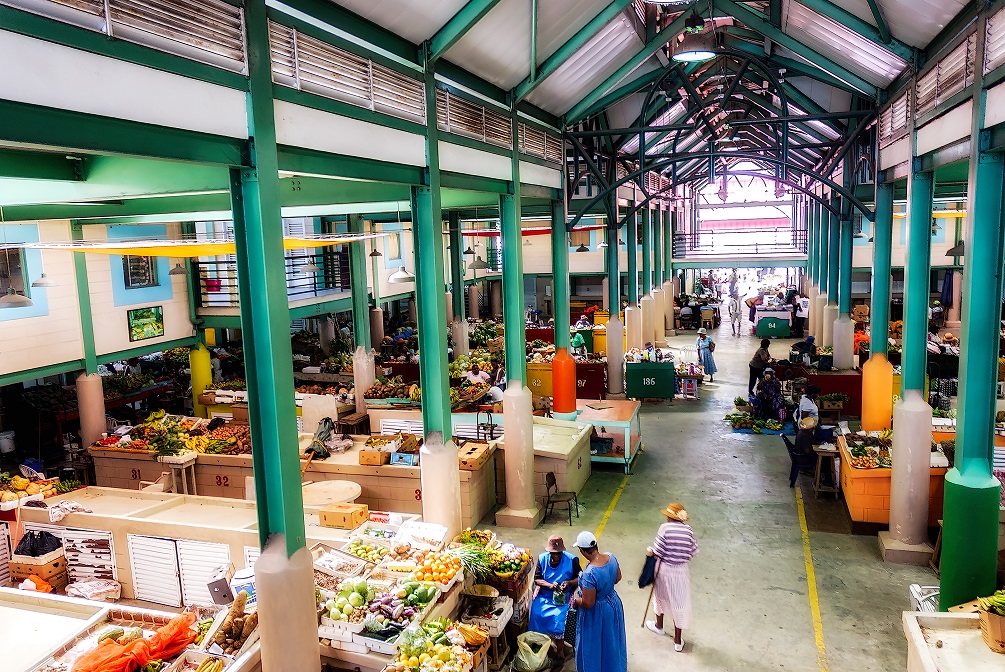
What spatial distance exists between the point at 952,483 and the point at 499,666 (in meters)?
4.92

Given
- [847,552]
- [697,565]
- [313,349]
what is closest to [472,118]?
[697,565]

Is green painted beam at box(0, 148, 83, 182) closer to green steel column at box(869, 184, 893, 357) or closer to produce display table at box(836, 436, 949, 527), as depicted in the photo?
produce display table at box(836, 436, 949, 527)

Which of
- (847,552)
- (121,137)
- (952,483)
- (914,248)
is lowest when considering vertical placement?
(847,552)

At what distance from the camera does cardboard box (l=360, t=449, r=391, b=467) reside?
10.9m

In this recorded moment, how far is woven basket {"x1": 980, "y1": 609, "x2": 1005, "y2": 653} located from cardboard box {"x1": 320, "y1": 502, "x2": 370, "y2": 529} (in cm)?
635

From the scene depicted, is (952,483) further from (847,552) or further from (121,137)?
(121,137)

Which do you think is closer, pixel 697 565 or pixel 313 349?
pixel 697 565

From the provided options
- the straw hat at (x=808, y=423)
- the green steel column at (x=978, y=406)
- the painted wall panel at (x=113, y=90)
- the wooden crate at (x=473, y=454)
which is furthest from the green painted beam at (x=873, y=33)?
the painted wall panel at (x=113, y=90)

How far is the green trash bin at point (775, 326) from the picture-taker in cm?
2911

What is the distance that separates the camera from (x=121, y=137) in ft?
14.2

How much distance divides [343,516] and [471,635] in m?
2.94

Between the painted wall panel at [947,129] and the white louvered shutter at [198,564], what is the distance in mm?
9049

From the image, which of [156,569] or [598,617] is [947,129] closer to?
[598,617]

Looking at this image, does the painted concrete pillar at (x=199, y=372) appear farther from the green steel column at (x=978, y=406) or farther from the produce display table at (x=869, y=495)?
the green steel column at (x=978, y=406)
